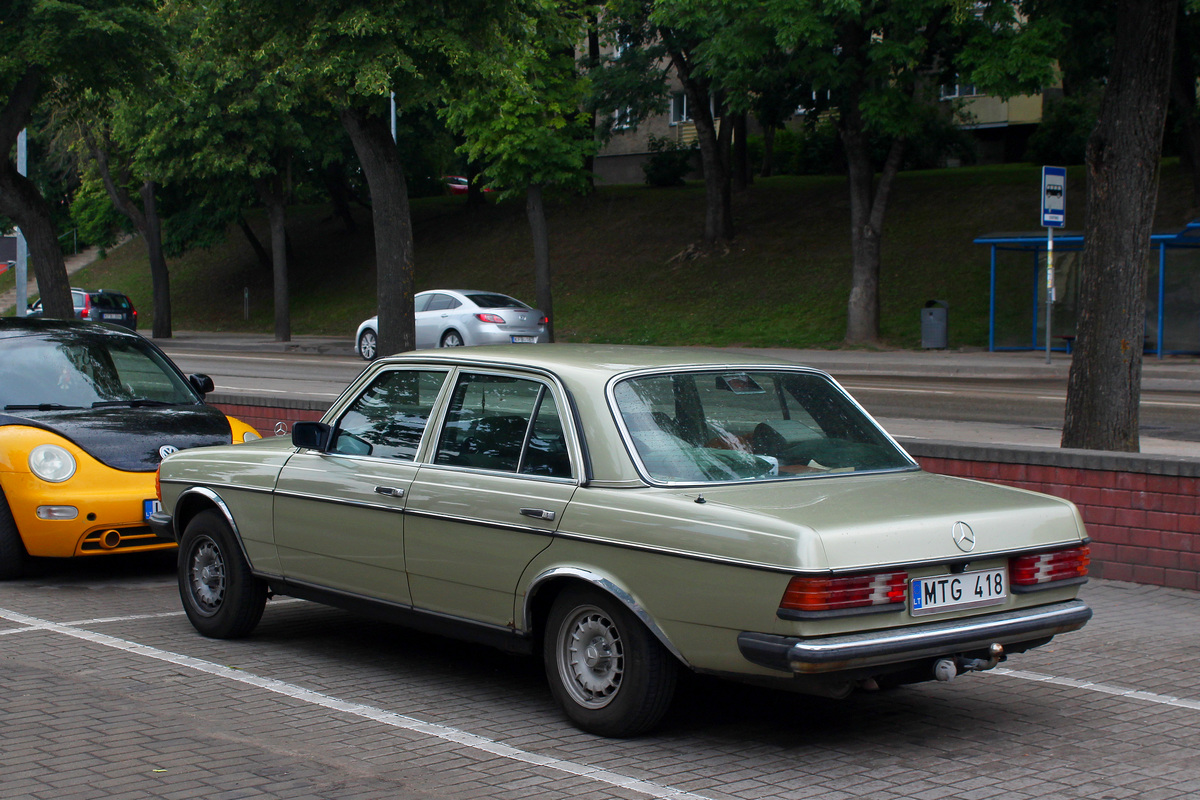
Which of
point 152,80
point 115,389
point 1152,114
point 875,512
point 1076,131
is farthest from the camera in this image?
point 1076,131

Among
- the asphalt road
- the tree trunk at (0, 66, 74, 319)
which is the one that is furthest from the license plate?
the tree trunk at (0, 66, 74, 319)

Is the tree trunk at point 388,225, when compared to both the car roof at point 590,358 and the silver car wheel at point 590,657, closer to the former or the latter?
the car roof at point 590,358

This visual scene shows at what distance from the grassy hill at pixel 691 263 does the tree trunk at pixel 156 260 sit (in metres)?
3.83

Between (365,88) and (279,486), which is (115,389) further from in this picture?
(365,88)

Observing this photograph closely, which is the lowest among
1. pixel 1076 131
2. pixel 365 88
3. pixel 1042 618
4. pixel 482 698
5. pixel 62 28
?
pixel 482 698

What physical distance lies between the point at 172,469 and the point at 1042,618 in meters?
4.49

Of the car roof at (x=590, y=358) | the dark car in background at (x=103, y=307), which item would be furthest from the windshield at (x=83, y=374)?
the dark car in background at (x=103, y=307)

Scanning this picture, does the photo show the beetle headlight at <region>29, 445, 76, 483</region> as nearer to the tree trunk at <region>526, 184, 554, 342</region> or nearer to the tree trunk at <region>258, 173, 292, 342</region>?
the tree trunk at <region>526, 184, 554, 342</region>

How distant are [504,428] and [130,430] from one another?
401 cm

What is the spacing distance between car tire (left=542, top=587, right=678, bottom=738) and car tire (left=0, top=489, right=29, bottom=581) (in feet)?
14.9

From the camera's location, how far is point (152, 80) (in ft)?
60.8

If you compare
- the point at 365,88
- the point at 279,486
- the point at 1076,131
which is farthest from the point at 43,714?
the point at 1076,131

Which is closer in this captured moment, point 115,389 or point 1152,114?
point 115,389

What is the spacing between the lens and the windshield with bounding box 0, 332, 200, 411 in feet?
28.5
